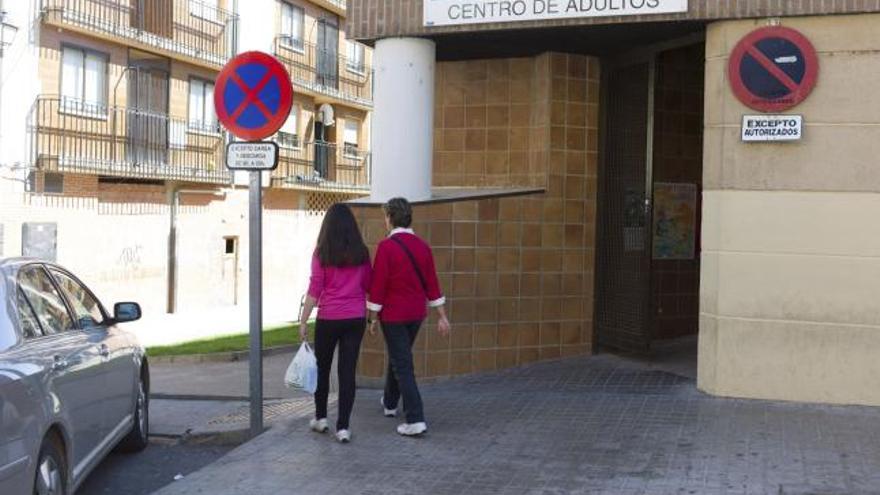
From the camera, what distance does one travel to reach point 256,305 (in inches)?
289

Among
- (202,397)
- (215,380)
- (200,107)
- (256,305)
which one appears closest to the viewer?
(256,305)

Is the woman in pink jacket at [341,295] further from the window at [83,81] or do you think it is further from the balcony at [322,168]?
the balcony at [322,168]

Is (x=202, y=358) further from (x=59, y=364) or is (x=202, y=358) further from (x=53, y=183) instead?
(x=59, y=364)

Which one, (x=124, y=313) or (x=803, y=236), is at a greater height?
(x=803, y=236)

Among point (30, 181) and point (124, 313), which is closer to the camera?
point (124, 313)

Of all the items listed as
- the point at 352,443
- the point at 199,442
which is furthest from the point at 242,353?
the point at 352,443

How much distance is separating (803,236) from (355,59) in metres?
28.4

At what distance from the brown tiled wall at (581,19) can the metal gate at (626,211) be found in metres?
1.84

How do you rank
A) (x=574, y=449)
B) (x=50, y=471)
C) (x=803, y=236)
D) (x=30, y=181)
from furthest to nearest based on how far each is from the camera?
(x=30, y=181) < (x=803, y=236) < (x=574, y=449) < (x=50, y=471)

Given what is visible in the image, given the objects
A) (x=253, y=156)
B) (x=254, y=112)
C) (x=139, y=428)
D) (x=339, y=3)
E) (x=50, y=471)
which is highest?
(x=339, y=3)

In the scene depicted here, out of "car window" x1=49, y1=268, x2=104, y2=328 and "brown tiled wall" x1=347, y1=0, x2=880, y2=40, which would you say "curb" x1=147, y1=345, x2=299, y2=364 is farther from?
"car window" x1=49, y1=268, x2=104, y2=328

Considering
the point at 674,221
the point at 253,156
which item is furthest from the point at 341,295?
the point at 674,221

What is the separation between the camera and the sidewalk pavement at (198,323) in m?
18.7

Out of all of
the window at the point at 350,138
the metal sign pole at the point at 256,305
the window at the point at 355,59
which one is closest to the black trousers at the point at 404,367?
the metal sign pole at the point at 256,305
